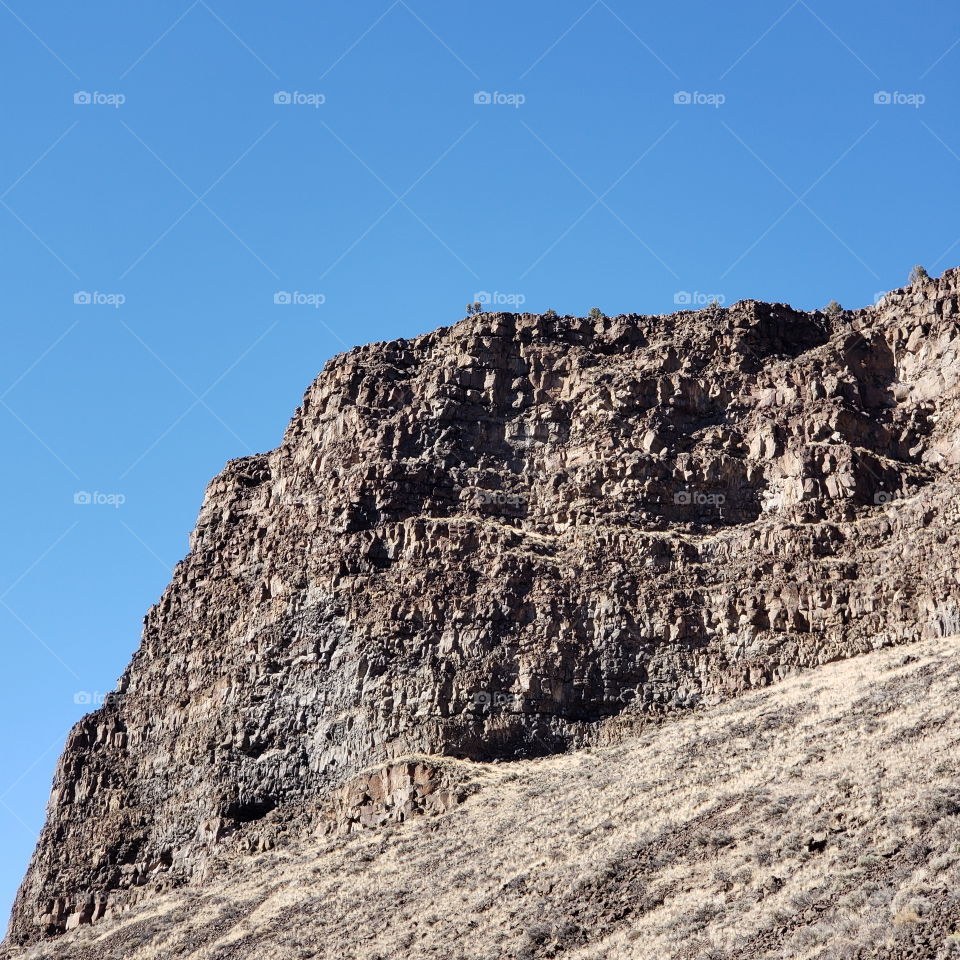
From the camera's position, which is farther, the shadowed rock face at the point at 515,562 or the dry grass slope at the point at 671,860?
the shadowed rock face at the point at 515,562

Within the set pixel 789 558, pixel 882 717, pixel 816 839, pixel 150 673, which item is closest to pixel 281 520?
pixel 150 673

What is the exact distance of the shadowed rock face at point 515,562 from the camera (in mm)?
72375

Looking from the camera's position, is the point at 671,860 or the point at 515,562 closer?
the point at 671,860

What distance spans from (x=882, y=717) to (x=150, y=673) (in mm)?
43948

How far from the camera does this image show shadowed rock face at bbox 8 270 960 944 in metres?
72.4

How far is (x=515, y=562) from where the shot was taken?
255 ft

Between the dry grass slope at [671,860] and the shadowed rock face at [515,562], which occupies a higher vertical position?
the shadowed rock face at [515,562]

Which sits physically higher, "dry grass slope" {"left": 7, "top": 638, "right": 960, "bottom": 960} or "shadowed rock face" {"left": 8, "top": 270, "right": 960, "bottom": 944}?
"shadowed rock face" {"left": 8, "top": 270, "right": 960, "bottom": 944}

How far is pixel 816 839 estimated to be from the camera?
44.2 meters

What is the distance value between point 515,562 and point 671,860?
3007cm

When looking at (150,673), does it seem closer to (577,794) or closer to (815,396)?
(577,794)

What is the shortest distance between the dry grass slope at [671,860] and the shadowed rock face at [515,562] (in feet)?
12.4

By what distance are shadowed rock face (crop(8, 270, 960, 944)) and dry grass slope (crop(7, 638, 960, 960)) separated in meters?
3.79

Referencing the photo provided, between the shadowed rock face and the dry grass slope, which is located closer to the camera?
the dry grass slope
